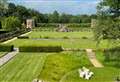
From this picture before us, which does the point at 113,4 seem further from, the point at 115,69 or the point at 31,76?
the point at 31,76

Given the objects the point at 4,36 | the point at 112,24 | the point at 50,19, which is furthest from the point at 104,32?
A: the point at 50,19

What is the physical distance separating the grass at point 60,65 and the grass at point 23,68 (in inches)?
35.0

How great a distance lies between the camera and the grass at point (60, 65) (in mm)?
23723

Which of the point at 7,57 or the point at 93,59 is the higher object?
the point at 7,57

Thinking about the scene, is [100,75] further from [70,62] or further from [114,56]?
[114,56]

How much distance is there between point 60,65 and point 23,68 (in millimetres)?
3175

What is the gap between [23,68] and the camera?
29.0 m

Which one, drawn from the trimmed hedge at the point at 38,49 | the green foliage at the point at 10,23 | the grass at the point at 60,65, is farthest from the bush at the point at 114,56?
the green foliage at the point at 10,23

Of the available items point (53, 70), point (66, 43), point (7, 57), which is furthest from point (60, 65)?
point (66, 43)

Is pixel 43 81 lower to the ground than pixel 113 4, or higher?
lower

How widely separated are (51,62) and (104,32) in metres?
6.45

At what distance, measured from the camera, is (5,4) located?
50.5 meters

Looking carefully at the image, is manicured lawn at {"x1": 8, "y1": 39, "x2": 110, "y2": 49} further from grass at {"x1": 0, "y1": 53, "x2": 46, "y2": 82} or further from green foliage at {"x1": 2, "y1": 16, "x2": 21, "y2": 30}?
green foliage at {"x1": 2, "y1": 16, "x2": 21, "y2": 30}

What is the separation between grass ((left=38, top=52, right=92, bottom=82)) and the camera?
23723 mm
